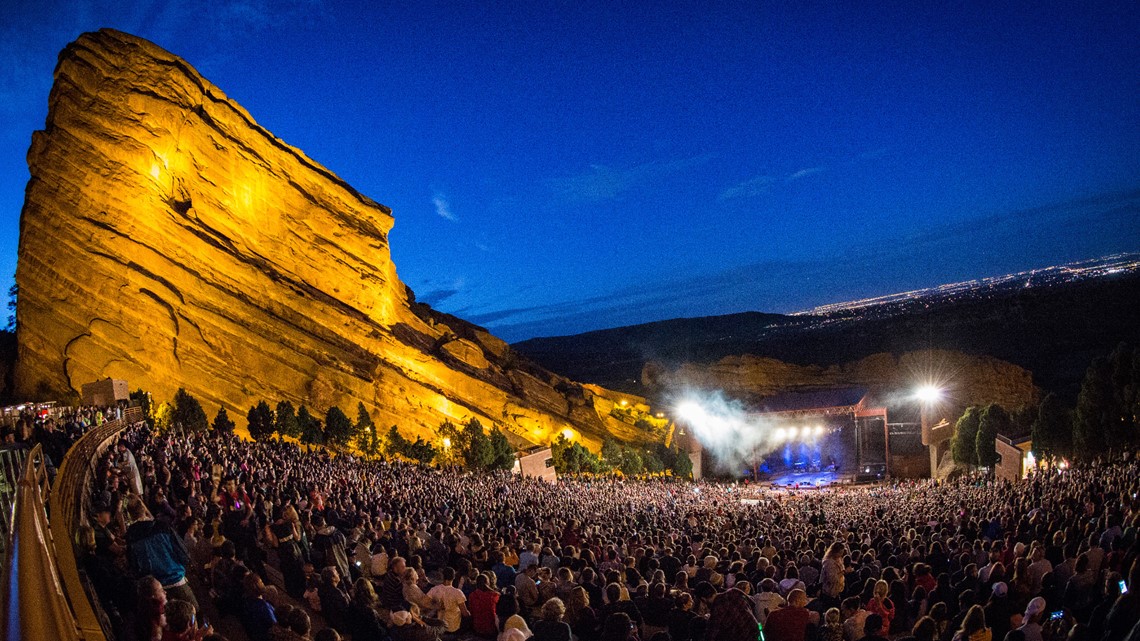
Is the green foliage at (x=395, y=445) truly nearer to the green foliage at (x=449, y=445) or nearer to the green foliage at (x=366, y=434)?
the green foliage at (x=366, y=434)

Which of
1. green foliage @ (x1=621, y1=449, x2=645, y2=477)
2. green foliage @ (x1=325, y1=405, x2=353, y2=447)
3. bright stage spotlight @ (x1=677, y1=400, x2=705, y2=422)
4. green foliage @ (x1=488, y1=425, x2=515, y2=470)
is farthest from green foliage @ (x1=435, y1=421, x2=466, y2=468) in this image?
bright stage spotlight @ (x1=677, y1=400, x2=705, y2=422)

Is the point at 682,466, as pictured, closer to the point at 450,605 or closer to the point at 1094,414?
the point at 1094,414

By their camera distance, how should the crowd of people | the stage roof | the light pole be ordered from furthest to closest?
the stage roof, the light pole, the crowd of people

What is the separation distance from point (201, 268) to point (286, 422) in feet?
49.9

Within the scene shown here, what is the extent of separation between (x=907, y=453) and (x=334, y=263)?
46.5 m

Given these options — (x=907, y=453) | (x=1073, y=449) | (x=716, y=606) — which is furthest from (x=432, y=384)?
(x=716, y=606)

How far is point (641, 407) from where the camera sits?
6356 centimetres

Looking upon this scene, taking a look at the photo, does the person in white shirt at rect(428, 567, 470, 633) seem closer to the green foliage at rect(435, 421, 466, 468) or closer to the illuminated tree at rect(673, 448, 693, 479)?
the green foliage at rect(435, 421, 466, 468)

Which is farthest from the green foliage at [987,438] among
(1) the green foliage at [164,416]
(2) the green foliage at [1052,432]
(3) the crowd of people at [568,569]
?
(1) the green foliage at [164,416]

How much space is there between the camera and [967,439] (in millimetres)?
37750

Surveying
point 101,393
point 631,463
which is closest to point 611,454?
point 631,463

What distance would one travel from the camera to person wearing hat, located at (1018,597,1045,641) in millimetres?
5387

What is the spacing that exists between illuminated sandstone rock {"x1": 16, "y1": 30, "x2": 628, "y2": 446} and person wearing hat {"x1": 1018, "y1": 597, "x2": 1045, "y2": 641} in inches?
1798

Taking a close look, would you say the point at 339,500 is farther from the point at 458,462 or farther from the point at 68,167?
the point at 68,167
